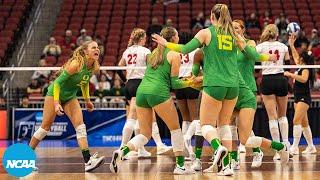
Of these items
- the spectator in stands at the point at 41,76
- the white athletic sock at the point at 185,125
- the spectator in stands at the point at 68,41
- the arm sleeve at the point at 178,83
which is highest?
the spectator in stands at the point at 68,41

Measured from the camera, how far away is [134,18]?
2328cm

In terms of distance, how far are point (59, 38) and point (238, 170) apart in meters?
13.6

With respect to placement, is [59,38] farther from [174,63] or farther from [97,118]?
[174,63]

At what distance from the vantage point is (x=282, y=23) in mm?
21406

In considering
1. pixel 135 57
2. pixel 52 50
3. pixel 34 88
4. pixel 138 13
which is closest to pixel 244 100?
pixel 135 57

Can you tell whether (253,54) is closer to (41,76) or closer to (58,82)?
(58,82)

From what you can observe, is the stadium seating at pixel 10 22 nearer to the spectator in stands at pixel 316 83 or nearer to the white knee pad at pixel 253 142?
the spectator in stands at pixel 316 83

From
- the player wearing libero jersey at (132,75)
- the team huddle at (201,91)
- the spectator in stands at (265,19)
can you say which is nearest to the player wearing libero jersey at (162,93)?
the team huddle at (201,91)

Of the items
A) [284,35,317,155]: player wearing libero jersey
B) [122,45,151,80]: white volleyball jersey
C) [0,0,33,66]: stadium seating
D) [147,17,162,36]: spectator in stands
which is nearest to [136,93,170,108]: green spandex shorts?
[122,45,151,80]: white volleyball jersey

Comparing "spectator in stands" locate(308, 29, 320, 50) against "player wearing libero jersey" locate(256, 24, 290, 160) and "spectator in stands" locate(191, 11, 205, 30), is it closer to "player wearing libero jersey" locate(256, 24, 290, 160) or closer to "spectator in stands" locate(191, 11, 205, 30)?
"spectator in stands" locate(191, 11, 205, 30)

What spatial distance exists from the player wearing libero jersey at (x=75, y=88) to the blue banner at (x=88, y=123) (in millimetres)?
6692

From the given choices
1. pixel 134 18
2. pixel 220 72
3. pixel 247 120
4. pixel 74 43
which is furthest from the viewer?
pixel 134 18

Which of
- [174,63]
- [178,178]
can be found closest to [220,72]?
[174,63]

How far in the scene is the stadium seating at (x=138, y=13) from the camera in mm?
22547
